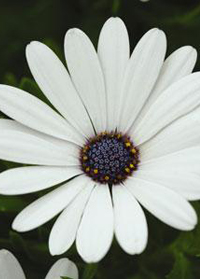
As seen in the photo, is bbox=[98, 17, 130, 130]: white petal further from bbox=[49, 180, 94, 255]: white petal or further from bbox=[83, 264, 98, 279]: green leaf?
bbox=[83, 264, 98, 279]: green leaf

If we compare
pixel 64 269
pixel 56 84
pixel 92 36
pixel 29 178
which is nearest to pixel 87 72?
pixel 56 84

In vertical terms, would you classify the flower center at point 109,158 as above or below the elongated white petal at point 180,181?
below

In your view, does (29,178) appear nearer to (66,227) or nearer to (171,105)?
(66,227)

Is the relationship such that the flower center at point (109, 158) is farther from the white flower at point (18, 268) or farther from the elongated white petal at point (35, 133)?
the white flower at point (18, 268)

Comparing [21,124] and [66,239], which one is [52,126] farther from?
[66,239]

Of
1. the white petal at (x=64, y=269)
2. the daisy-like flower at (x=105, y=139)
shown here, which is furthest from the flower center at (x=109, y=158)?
the white petal at (x=64, y=269)

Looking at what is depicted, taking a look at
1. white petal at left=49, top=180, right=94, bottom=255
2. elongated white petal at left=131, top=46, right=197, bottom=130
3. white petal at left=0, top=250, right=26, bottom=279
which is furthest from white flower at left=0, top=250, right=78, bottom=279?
elongated white petal at left=131, top=46, right=197, bottom=130
